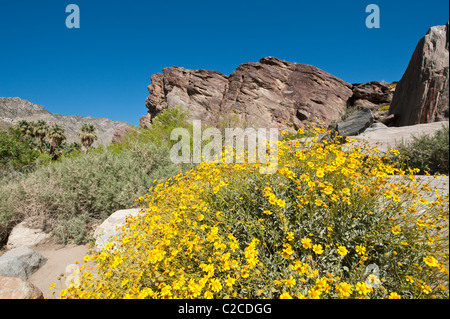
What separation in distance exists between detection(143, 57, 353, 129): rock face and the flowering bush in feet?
77.4

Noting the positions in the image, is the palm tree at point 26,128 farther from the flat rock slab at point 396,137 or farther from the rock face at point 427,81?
the rock face at point 427,81

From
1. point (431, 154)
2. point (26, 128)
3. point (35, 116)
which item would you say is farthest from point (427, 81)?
point (35, 116)

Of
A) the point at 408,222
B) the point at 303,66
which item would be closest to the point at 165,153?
the point at 408,222

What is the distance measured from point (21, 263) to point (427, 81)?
11946mm

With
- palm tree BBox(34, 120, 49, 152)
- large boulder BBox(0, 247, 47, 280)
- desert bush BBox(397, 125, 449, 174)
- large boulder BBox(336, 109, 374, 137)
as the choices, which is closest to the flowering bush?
desert bush BBox(397, 125, 449, 174)

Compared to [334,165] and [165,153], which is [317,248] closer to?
[334,165]

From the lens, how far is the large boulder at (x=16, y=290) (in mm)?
2670

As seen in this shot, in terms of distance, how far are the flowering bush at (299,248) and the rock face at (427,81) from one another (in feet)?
23.2

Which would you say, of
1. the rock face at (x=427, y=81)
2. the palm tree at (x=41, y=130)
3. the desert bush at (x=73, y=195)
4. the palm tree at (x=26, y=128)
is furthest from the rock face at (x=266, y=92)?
the desert bush at (x=73, y=195)

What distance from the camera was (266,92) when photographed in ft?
93.8

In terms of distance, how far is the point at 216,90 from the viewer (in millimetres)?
30688

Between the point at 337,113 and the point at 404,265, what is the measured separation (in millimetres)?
28022

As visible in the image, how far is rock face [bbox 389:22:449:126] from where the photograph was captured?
22.4 ft

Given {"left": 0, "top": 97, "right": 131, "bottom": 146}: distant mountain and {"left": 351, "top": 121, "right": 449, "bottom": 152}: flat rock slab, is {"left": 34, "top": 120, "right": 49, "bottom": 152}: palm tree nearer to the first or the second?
{"left": 0, "top": 97, "right": 131, "bottom": 146}: distant mountain
